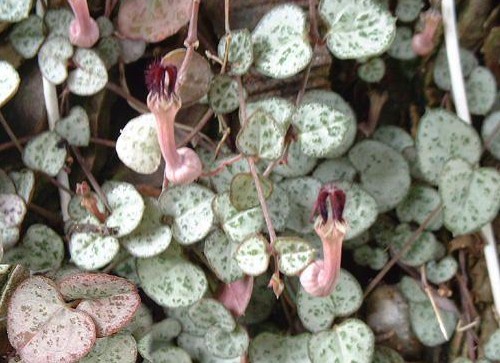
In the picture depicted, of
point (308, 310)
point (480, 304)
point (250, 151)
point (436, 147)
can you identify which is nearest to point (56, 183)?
point (250, 151)

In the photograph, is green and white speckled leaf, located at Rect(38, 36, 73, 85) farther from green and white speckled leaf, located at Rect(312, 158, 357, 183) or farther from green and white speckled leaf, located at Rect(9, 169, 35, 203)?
green and white speckled leaf, located at Rect(312, 158, 357, 183)

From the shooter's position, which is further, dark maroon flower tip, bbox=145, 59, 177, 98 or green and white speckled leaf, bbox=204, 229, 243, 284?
green and white speckled leaf, bbox=204, 229, 243, 284

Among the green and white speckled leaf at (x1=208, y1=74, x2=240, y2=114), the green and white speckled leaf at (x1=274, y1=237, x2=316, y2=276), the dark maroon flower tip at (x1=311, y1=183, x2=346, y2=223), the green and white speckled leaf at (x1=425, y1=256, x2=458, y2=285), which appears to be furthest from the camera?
the green and white speckled leaf at (x1=425, y1=256, x2=458, y2=285)

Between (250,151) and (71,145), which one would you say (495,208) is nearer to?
(250,151)

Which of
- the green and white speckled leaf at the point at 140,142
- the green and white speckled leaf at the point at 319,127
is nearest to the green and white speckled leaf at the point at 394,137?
the green and white speckled leaf at the point at 319,127

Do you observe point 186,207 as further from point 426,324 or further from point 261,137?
point 426,324

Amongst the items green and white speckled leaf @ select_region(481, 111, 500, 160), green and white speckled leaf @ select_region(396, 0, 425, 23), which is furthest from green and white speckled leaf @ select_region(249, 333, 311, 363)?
green and white speckled leaf @ select_region(396, 0, 425, 23)
